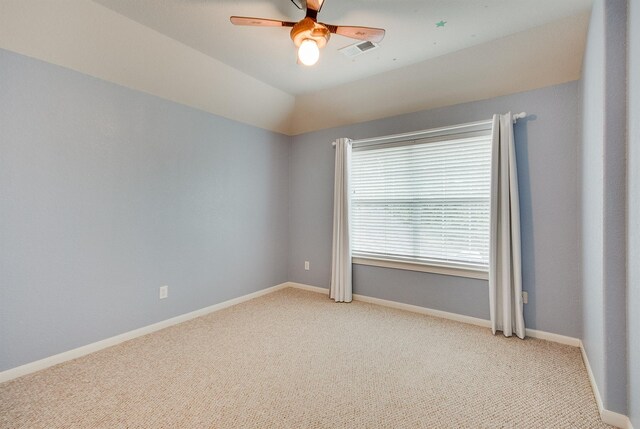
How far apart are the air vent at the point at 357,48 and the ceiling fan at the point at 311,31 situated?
60 cm

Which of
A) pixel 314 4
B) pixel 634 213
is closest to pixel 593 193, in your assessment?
pixel 634 213

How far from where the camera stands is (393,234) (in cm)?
358

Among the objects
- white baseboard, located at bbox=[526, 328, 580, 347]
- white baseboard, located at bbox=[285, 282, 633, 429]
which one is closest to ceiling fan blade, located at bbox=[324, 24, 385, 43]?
white baseboard, located at bbox=[285, 282, 633, 429]

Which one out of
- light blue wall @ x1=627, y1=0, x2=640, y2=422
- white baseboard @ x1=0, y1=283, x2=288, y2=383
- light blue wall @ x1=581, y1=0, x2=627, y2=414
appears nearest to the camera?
light blue wall @ x1=627, y1=0, x2=640, y2=422

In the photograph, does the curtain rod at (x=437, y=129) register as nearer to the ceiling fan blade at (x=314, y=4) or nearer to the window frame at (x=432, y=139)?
the window frame at (x=432, y=139)

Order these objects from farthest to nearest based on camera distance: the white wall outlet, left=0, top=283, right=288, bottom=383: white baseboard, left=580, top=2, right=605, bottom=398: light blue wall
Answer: the white wall outlet, left=0, top=283, right=288, bottom=383: white baseboard, left=580, top=2, right=605, bottom=398: light blue wall

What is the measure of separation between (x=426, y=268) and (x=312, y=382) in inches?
74.0

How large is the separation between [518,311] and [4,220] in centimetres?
408

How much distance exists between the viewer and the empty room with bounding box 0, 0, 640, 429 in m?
1.69

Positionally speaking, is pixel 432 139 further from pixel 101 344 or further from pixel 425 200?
pixel 101 344

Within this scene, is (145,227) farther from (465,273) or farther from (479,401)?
(465,273)

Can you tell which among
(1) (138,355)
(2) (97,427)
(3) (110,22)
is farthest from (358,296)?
(3) (110,22)

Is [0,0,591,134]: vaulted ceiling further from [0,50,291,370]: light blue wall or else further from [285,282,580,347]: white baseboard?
[285,282,580,347]: white baseboard

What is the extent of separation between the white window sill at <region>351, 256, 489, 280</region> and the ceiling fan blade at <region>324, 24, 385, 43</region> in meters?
2.33
